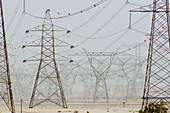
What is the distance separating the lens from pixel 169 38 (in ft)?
98.0

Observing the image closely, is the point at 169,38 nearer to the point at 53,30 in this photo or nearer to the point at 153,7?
the point at 153,7

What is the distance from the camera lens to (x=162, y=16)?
1224 inches

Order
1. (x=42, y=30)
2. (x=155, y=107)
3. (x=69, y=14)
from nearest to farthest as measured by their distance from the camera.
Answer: (x=155, y=107) < (x=69, y=14) < (x=42, y=30)

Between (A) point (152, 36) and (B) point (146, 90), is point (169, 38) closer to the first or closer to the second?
(A) point (152, 36)

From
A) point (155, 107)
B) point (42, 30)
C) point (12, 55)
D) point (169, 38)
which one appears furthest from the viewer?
point (12, 55)

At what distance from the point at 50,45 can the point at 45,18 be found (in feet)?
9.50

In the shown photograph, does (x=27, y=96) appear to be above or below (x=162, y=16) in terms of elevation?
below

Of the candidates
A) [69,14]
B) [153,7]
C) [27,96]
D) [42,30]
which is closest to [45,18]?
Result: [42,30]

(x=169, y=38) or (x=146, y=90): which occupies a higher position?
(x=169, y=38)

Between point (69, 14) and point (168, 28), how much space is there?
8.86 meters

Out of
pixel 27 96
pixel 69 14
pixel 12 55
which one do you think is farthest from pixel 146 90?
pixel 27 96

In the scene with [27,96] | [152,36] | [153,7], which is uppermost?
[153,7]

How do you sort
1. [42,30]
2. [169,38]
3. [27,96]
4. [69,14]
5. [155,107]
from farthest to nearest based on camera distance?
[27,96] → [42,30] → [69,14] → [169,38] → [155,107]

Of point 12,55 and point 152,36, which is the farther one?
point 12,55
